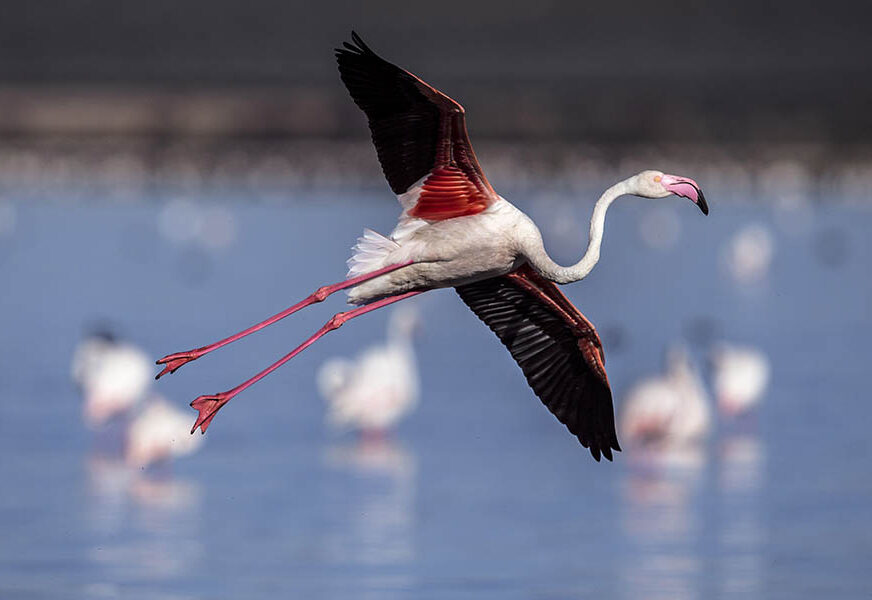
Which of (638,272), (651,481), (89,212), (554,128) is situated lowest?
(651,481)

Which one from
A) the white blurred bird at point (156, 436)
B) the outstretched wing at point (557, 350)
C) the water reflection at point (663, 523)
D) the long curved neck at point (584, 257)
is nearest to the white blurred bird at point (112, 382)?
the white blurred bird at point (156, 436)

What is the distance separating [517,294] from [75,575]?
220 cm

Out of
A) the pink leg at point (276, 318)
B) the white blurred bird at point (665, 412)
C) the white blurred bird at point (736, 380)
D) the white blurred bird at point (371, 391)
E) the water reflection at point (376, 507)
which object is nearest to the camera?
the pink leg at point (276, 318)

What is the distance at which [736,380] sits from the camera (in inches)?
491

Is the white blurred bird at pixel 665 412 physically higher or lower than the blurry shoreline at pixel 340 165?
lower

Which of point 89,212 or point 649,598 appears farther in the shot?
point 89,212

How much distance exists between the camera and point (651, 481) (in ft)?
33.9

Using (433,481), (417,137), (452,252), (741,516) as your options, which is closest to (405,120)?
(417,137)

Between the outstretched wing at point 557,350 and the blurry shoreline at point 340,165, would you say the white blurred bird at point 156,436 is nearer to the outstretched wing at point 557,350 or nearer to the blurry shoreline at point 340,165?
the outstretched wing at point 557,350

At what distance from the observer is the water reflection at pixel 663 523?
25.1 feet

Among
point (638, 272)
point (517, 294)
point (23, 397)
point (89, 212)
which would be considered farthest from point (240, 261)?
point (517, 294)

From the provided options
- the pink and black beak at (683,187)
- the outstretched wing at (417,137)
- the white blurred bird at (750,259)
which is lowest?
the pink and black beak at (683,187)

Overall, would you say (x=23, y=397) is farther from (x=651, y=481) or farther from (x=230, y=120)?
(x=230, y=120)

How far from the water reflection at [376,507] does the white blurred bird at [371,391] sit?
0.15 metres
